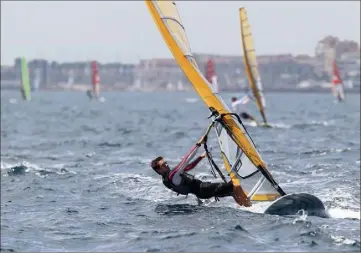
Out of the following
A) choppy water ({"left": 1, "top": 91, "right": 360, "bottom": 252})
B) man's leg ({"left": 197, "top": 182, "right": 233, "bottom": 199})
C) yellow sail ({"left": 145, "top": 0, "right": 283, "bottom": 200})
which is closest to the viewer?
choppy water ({"left": 1, "top": 91, "right": 360, "bottom": 252})

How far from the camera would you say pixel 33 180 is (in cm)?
2297

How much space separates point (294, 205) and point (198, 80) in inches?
134

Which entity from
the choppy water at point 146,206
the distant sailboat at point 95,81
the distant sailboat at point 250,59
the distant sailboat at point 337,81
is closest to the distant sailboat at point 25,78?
the distant sailboat at point 95,81

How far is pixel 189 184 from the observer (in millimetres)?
17312

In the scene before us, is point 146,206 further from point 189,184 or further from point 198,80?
point 198,80

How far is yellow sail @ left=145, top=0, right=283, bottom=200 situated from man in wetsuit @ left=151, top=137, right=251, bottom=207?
0.35m

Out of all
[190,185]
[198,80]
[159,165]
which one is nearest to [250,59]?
[198,80]

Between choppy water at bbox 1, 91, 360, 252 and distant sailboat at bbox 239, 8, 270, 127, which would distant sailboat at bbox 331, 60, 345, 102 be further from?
choppy water at bbox 1, 91, 360, 252

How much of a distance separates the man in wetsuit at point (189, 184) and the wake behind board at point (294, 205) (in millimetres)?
840

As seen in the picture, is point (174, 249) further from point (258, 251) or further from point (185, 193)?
point (185, 193)

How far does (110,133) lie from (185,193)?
2799 centimetres

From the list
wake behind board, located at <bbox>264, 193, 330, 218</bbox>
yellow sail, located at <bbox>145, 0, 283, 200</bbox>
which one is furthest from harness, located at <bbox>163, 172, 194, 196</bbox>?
wake behind board, located at <bbox>264, 193, 330, 218</bbox>

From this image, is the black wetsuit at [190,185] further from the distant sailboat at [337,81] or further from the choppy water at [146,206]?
the distant sailboat at [337,81]

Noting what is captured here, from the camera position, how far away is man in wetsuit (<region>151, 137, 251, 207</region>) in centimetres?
1714
